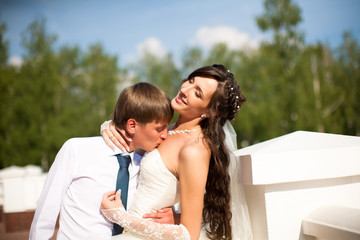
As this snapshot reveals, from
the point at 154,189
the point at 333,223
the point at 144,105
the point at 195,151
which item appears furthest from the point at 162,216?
the point at 333,223

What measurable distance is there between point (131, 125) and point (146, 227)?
0.77 metres

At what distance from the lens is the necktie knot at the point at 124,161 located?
2.46m

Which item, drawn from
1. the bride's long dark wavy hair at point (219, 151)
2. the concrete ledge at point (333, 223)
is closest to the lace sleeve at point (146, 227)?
the bride's long dark wavy hair at point (219, 151)

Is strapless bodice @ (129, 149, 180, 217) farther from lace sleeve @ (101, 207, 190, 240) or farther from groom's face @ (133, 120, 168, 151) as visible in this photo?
lace sleeve @ (101, 207, 190, 240)

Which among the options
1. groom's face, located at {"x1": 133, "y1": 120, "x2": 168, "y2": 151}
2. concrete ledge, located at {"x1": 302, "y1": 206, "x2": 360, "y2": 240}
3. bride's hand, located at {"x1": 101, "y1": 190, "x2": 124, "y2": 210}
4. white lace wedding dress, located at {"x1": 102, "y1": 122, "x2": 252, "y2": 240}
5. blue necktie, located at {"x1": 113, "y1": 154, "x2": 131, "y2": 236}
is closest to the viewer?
concrete ledge, located at {"x1": 302, "y1": 206, "x2": 360, "y2": 240}

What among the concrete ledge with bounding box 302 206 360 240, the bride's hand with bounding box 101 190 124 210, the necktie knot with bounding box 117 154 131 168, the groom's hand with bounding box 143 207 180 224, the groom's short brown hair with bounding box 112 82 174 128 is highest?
the groom's short brown hair with bounding box 112 82 174 128

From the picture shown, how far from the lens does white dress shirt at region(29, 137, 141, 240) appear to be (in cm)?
232

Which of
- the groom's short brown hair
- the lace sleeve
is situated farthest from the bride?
the groom's short brown hair

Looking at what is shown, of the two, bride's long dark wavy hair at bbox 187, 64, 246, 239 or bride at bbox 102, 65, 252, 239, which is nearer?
bride at bbox 102, 65, 252, 239

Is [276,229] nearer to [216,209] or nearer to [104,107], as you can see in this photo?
[216,209]

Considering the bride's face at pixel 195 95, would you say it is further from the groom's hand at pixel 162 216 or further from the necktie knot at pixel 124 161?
the groom's hand at pixel 162 216

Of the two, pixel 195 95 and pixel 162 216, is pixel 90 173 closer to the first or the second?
pixel 162 216

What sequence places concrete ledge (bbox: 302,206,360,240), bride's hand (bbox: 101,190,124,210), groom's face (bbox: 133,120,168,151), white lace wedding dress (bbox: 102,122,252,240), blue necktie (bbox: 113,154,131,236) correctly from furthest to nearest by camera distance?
1. groom's face (bbox: 133,120,168,151)
2. blue necktie (bbox: 113,154,131,236)
3. bride's hand (bbox: 101,190,124,210)
4. white lace wedding dress (bbox: 102,122,252,240)
5. concrete ledge (bbox: 302,206,360,240)

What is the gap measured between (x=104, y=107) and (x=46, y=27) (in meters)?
7.41
